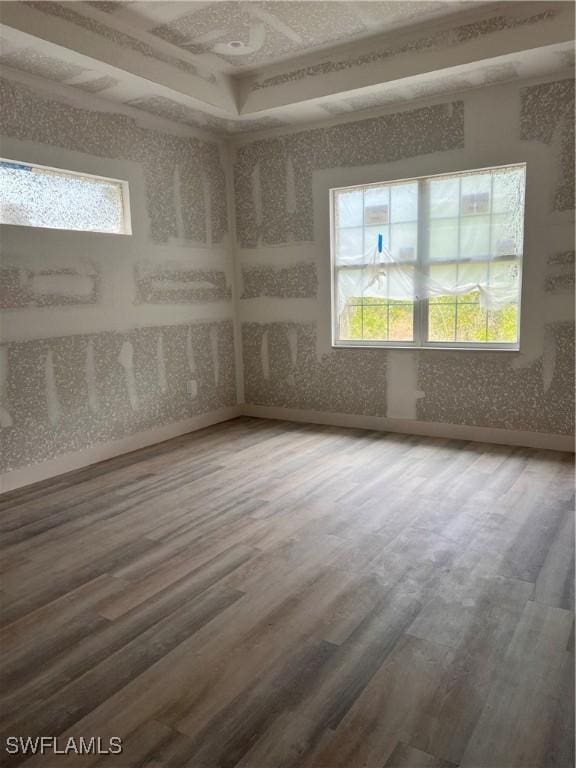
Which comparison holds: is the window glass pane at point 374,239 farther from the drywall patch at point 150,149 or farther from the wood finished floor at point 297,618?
the wood finished floor at point 297,618

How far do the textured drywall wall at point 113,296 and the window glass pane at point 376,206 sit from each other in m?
1.54

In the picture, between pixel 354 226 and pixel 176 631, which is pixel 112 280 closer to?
pixel 354 226

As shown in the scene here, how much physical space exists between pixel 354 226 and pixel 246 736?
14.6ft

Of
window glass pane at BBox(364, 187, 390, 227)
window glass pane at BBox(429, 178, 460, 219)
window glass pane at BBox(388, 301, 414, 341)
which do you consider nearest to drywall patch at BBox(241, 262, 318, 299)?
window glass pane at BBox(364, 187, 390, 227)

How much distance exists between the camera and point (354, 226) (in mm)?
5207

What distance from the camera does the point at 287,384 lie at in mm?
5758

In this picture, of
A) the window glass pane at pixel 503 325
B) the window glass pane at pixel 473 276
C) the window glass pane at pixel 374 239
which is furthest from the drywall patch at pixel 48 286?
the window glass pane at pixel 503 325

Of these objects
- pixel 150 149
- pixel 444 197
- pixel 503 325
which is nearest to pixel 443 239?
pixel 444 197

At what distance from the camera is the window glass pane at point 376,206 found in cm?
500

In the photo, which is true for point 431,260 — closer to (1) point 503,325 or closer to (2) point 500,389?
(1) point 503,325

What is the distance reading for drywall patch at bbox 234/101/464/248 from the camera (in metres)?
4.65

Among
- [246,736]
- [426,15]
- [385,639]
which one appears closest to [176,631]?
[246,736]

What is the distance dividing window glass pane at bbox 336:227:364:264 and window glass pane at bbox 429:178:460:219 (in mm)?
723

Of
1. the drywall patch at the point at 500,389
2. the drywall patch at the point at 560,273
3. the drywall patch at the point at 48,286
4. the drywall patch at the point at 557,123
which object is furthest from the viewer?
the drywall patch at the point at 500,389
